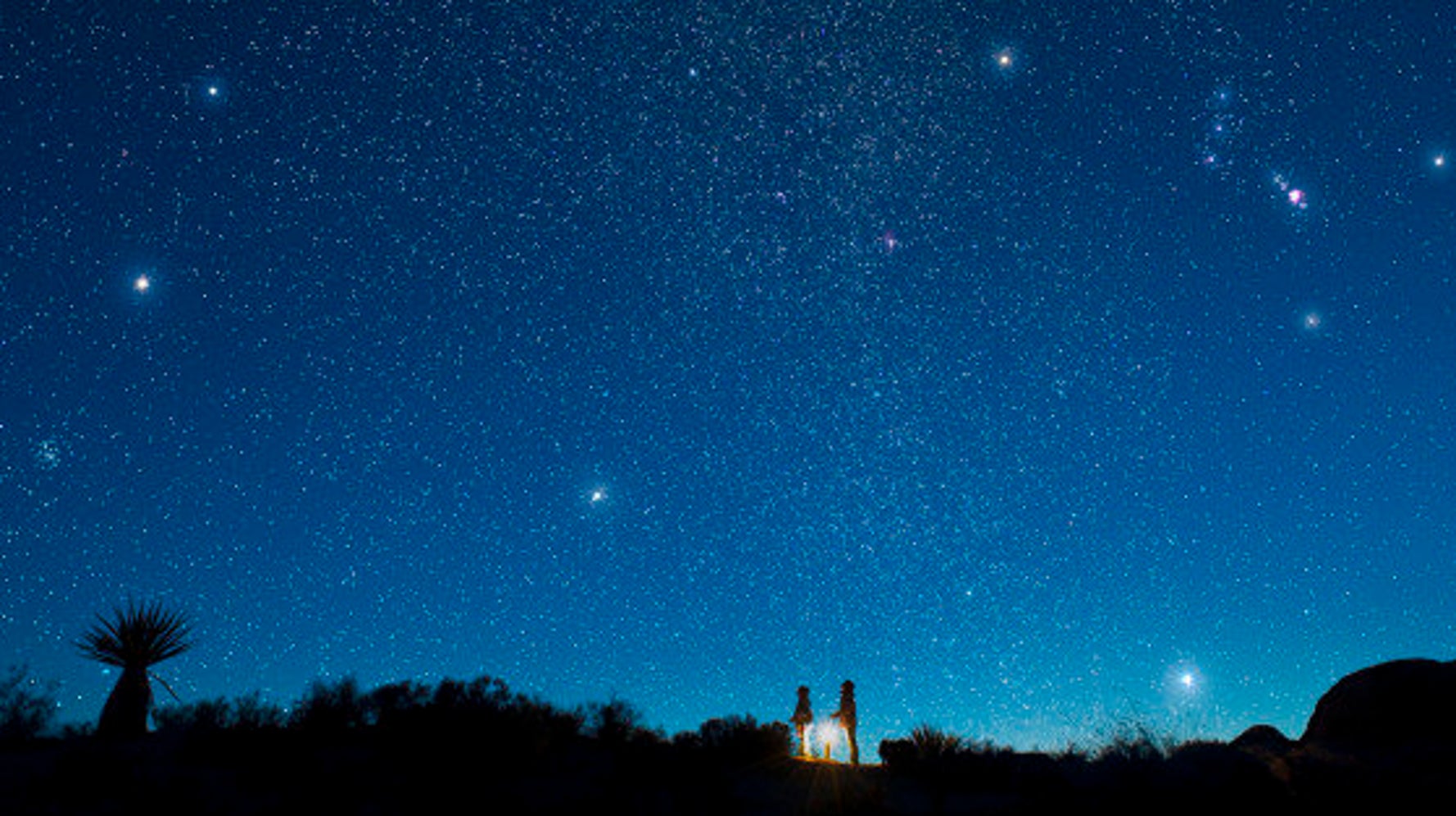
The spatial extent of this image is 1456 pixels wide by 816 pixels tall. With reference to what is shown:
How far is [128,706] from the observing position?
14875mm

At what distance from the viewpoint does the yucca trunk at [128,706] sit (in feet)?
46.5

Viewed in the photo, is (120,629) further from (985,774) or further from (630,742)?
(985,774)

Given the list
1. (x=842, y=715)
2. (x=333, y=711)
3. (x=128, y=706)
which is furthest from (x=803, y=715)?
(x=128, y=706)

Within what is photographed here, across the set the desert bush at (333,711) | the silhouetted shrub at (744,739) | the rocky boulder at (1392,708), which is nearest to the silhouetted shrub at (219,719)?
the desert bush at (333,711)

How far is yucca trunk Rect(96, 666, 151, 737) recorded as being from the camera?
14172mm

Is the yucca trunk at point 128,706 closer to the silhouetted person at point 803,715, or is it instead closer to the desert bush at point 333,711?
the desert bush at point 333,711

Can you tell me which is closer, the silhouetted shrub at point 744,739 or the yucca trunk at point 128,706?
the silhouetted shrub at point 744,739

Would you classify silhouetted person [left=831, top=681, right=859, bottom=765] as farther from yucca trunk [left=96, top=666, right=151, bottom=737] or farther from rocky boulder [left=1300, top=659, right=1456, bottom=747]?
yucca trunk [left=96, top=666, right=151, bottom=737]

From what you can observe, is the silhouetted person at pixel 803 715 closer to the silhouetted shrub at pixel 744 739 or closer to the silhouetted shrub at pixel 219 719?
the silhouetted shrub at pixel 744 739

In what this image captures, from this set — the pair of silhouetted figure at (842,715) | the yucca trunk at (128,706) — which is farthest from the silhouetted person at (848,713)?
the yucca trunk at (128,706)

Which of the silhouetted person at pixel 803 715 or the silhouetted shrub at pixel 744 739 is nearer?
the silhouetted shrub at pixel 744 739

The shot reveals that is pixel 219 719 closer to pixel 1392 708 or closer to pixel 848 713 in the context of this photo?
pixel 848 713

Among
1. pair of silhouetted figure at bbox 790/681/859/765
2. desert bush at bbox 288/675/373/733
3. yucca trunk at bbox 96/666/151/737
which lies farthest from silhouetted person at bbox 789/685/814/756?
yucca trunk at bbox 96/666/151/737

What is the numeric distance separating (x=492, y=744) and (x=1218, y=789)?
32.4 ft
